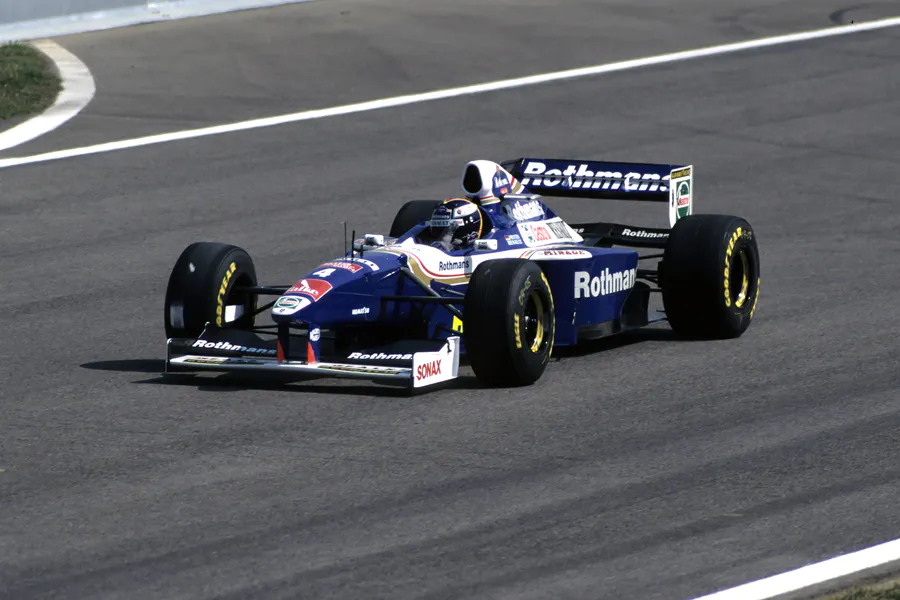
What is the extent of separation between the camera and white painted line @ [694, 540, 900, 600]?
22.0 feet

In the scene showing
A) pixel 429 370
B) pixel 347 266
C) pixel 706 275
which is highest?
pixel 347 266

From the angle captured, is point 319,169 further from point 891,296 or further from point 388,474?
point 388,474

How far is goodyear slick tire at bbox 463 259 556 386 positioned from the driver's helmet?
38.8 inches

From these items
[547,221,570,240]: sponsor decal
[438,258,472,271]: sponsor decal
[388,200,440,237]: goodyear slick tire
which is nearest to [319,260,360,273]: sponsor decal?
[438,258,472,271]: sponsor decal

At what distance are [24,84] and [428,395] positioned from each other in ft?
40.6

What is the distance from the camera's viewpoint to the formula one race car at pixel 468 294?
33.1ft

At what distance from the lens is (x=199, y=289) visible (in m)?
10.8

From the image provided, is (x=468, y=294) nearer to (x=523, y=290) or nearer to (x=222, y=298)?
(x=523, y=290)

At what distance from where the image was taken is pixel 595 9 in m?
26.9

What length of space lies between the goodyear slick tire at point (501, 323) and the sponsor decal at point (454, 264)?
0.75 meters

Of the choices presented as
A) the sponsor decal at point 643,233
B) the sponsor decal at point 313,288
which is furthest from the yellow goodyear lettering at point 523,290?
the sponsor decal at point 643,233

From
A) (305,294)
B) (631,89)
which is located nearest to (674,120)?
(631,89)

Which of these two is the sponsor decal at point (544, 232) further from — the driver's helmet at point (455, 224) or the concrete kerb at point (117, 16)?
the concrete kerb at point (117, 16)

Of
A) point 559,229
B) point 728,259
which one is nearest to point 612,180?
point 559,229
